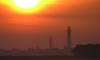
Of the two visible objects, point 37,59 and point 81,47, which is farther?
point 81,47

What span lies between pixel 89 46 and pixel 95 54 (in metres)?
7.93

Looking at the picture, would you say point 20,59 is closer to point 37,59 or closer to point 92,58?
point 37,59

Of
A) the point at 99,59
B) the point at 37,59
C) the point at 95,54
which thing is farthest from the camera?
the point at 95,54

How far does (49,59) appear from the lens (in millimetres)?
100250

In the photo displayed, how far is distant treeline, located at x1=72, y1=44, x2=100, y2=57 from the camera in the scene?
110544mm

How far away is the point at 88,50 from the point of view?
372ft

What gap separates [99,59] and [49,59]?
10161mm

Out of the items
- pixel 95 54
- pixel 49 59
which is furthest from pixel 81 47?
pixel 49 59

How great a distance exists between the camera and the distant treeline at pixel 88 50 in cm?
11054

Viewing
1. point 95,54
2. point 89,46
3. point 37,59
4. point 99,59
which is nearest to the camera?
point 99,59

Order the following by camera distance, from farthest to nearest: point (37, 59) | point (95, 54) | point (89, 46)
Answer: point (89, 46) → point (95, 54) → point (37, 59)

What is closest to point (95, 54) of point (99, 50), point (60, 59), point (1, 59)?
point (99, 50)

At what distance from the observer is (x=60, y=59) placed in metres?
99.5

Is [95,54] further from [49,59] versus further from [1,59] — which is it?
[1,59]
